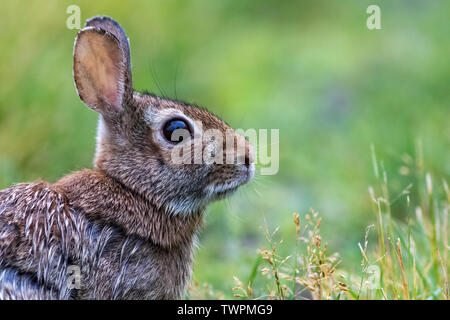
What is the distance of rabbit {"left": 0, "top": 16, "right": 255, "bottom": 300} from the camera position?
387 centimetres

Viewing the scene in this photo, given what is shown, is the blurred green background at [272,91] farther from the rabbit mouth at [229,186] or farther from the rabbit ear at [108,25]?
the rabbit ear at [108,25]

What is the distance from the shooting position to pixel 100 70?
4.63m

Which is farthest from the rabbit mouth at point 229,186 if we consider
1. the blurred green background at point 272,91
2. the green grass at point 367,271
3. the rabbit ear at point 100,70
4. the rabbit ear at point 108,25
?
the rabbit ear at point 108,25

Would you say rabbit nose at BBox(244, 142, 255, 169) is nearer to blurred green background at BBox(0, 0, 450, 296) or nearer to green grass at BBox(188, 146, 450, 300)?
green grass at BBox(188, 146, 450, 300)

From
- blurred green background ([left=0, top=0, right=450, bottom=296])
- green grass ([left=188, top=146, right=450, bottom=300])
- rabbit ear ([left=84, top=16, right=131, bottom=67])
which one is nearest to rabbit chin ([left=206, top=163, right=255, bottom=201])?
green grass ([left=188, top=146, right=450, bottom=300])

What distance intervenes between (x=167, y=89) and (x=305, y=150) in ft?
5.21

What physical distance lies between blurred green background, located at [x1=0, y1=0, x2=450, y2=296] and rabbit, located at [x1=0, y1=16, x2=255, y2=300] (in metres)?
0.59

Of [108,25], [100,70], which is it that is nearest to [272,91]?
[108,25]

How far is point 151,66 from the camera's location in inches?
324

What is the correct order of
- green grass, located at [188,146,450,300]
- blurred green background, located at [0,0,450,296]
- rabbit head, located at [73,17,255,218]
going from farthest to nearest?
blurred green background, located at [0,0,450,296]
rabbit head, located at [73,17,255,218]
green grass, located at [188,146,450,300]

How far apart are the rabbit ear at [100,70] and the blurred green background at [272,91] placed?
0.93 m

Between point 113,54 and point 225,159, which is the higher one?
point 113,54
